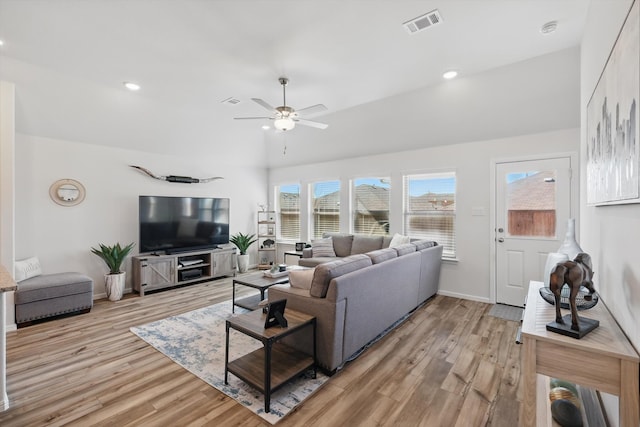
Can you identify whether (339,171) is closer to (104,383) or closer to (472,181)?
(472,181)

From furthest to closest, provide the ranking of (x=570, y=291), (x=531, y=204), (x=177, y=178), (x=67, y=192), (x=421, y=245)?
1. (x=177, y=178)
2. (x=67, y=192)
3. (x=421, y=245)
4. (x=531, y=204)
5. (x=570, y=291)

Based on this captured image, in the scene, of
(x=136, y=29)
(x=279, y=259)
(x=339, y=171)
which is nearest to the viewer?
(x=136, y=29)

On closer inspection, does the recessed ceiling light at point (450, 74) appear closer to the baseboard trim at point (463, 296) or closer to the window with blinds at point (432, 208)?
the window with blinds at point (432, 208)

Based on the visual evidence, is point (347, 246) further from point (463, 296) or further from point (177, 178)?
point (177, 178)

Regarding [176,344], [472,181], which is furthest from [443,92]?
[176,344]

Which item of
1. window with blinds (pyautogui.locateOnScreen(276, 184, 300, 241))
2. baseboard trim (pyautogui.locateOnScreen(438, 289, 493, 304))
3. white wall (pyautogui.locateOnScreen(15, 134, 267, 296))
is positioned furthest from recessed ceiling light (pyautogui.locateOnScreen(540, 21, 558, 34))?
white wall (pyautogui.locateOnScreen(15, 134, 267, 296))

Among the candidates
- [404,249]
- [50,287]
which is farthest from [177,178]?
[404,249]

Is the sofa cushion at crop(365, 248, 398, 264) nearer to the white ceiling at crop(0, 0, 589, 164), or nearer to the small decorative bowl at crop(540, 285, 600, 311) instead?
the small decorative bowl at crop(540, 285, 600, 311)

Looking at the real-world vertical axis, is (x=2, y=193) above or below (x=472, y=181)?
below

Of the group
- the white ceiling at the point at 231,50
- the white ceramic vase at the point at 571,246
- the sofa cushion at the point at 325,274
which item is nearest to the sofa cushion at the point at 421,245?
the sofa cushion at the point at 325,274

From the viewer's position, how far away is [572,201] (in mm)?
3912

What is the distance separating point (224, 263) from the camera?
19.9ft

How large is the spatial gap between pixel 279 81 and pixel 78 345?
386 centimetres

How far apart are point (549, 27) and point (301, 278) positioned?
3.38 m
